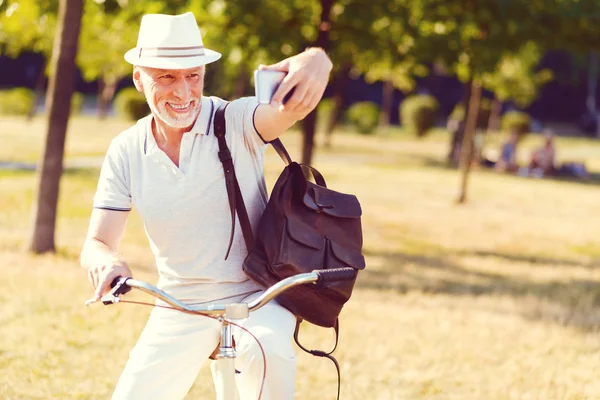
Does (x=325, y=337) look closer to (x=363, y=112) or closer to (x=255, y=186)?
(x=255, y=186)

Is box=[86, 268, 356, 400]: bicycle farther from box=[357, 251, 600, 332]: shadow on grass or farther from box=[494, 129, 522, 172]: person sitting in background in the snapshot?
box=[494, 129, 522, 172]: person sitting in background

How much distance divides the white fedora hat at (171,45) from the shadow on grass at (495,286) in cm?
566

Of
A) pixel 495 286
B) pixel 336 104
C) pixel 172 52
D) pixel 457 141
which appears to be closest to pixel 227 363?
pixel 172 52

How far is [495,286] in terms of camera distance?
33.0 ft

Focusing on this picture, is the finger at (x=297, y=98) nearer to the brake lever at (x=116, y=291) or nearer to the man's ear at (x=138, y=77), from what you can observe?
the brake lever at (x=116, y=291)

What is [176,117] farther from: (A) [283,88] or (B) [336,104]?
(B) [336,104]

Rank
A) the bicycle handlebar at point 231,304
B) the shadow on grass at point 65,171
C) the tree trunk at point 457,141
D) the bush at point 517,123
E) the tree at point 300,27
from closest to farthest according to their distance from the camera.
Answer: the bicycle handlebar at point 231,304
the tree at point 300,27
the shadow on grass at point 65,171
the tree trunk at point 457,141
the bush at point 517,123

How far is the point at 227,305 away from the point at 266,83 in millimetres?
688

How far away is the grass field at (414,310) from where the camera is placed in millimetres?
6043

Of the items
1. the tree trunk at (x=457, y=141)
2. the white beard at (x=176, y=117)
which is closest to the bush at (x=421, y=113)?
the tree trunk at (x=457, y=141)

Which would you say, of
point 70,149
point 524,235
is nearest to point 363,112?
point 70,149

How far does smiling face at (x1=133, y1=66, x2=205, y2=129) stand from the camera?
325 centimetres

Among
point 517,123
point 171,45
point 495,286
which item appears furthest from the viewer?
point 517,123

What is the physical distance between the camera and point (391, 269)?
1075 centimetres
